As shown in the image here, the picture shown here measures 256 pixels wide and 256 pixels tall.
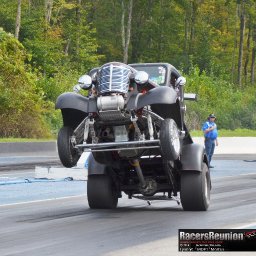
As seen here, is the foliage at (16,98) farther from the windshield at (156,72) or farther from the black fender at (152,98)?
the black fender at (152,98)

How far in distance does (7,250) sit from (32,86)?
3565 cm

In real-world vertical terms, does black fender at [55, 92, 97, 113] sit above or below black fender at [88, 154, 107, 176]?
above

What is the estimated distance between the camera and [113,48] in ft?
276

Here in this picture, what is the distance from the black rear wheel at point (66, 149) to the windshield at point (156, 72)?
5.47ft

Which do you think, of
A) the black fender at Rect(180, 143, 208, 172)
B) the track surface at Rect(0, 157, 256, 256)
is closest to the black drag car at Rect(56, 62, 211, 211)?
the black fender at Rect(180, 143, 208, 172)

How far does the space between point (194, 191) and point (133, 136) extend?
1.57 m

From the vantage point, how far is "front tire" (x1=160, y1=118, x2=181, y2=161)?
543 inches

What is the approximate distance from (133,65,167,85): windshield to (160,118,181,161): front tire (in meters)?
1.42

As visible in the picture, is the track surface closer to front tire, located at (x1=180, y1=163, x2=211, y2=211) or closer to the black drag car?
front tire, located at (x1=180, y1=163, x2=211, y2=211)

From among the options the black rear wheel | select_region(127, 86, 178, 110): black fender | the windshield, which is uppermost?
the windshield

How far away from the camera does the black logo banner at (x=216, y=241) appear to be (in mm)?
9706

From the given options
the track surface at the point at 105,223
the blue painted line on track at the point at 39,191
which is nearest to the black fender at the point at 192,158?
the track surface at the point at 105,223

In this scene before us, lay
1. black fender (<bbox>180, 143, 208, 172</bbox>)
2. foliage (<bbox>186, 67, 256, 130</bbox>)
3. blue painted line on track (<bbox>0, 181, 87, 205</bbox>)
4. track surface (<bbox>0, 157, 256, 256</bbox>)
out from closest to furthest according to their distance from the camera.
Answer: track surface (<bbox>0, 157, 256, 256</bbox>) → black fender (<bbox>180, 143, 208, 172</bbox>) → blue painted line on track (<bbox>0, 181, 87, 205</bbox>) → foliage (<bbox>186, 67, 256, 130</bbox>)

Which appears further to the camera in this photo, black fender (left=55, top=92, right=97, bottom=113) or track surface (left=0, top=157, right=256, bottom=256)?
black fender (left=55, top=92, right=97, bottom=113)
